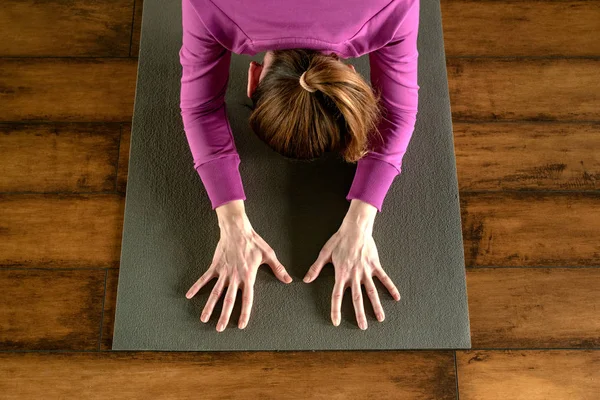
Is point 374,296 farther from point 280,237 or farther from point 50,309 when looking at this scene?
point 50,309

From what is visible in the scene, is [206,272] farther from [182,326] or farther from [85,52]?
[85,52]

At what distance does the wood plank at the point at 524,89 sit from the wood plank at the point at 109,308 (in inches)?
32.4

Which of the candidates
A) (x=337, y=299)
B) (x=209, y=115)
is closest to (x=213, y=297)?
(x=337, y=299)

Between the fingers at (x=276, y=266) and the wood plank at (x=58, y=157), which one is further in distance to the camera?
the wood plank at (x=58, y=157)

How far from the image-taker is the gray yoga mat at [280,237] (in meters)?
1.01

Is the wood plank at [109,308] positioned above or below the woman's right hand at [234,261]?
below

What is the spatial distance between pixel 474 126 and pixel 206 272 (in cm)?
67

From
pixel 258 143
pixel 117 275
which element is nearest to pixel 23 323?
pixel 117 275

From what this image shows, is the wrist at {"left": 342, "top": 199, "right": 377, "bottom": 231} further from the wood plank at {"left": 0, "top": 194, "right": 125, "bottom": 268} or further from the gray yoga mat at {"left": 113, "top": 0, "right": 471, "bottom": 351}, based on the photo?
the wood plank at {"left": 0, "top": 194, "right": 125, "bottom": 268}

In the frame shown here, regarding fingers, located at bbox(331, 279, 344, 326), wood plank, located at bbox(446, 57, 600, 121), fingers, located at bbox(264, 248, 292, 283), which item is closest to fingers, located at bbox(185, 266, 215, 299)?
fingers, located at bbox(264, 248, 292, 283)

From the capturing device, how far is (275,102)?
26.9 inches

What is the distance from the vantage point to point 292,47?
2.34 feet

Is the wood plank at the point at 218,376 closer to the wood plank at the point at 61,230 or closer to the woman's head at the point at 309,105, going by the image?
the wood plank at the point at 61,230

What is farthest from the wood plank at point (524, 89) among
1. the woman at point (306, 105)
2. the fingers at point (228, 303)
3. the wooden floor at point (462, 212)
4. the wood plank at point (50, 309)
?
the wood plank at point (50, 309)
